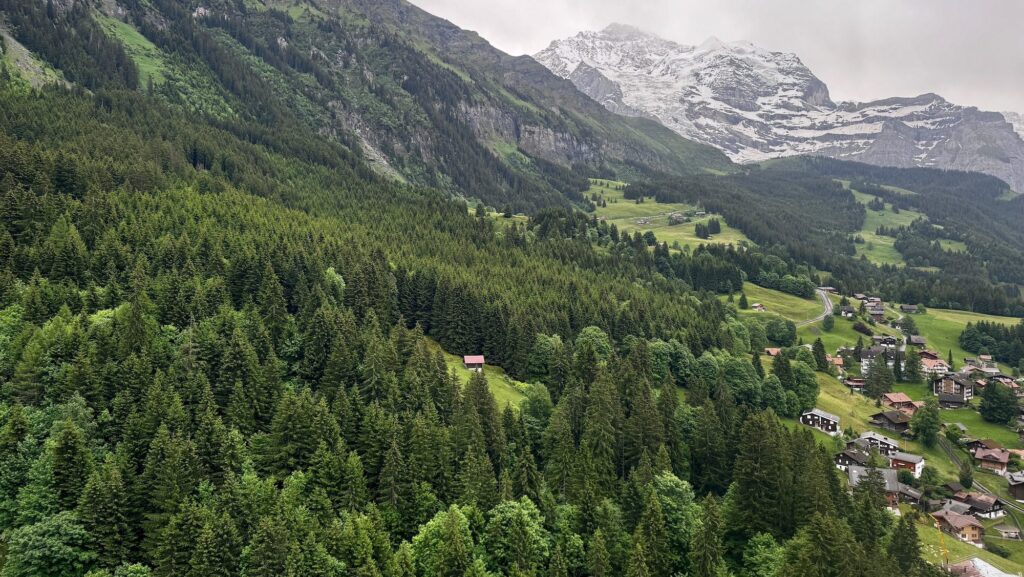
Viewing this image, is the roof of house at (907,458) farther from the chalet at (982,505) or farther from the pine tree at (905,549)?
the pine tree at (905,549)

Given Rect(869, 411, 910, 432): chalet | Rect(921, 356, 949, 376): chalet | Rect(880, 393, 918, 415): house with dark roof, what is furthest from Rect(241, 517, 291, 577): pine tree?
Rect(921, 356, 949, 376): chalet

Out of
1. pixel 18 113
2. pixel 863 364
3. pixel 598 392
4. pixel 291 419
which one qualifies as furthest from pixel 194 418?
pixel 863 364

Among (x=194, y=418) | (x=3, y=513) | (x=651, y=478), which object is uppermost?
(x=651, y=478)

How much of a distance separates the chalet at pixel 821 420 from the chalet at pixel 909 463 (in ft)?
34.0

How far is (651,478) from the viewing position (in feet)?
218

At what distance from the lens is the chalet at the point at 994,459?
108 metres

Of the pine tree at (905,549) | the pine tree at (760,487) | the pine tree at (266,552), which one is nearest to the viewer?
the pine tree at (266,552)

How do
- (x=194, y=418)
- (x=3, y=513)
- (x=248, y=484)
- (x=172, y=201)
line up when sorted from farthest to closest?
(x=172, y=201), (x=194, y=418), (x=248, y=484), (x=3, y=513)

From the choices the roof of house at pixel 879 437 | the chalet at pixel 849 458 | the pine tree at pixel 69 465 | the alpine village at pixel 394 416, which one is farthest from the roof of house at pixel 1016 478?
the pine tree at pixel 69 465

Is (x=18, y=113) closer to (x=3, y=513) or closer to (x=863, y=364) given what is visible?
(x=3, y=513)

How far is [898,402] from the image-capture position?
132 m

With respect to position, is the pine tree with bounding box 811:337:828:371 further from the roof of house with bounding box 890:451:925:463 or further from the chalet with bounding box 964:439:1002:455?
the roof of house with bounding box 890:451:925:463

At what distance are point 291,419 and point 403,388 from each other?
51.1 ft

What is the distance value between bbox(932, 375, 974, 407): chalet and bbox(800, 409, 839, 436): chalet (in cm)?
4062
